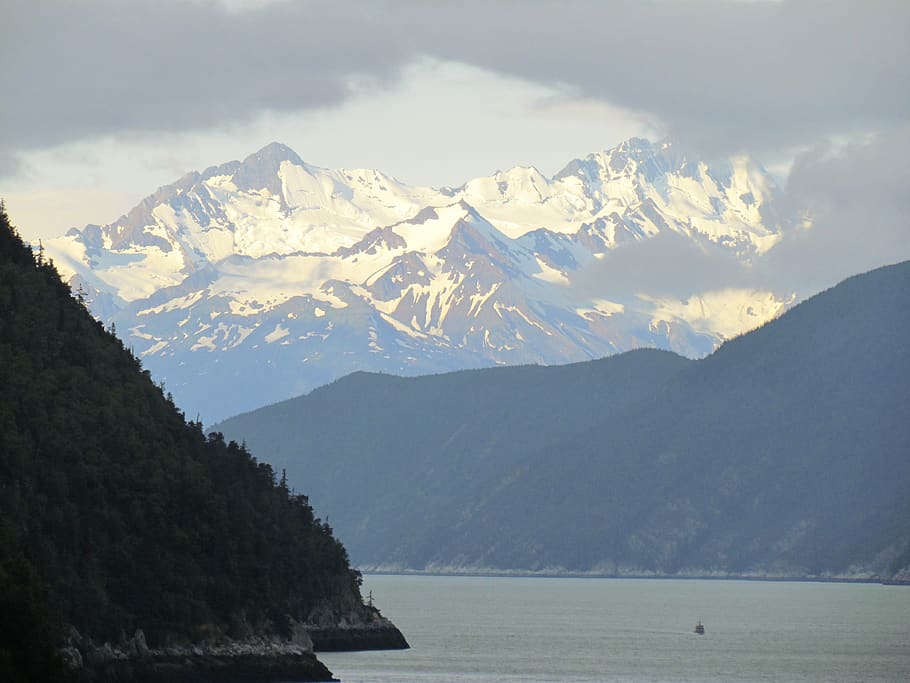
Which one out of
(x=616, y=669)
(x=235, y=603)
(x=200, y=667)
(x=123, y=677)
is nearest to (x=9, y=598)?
(x=123, y=677)

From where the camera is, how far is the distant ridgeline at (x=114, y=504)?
14538cm

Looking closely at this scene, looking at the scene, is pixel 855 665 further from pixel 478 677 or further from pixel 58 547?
pixel 58 547

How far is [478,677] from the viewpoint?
175125 millimetres

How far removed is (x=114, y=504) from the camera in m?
156

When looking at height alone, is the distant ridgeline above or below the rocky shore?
above

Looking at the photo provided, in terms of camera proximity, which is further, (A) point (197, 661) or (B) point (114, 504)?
(B) point (114, 504)

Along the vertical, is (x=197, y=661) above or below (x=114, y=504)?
below

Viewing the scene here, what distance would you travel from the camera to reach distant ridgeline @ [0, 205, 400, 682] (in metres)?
145

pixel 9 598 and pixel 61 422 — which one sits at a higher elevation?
pixel 61 422

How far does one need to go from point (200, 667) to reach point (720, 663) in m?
67.1

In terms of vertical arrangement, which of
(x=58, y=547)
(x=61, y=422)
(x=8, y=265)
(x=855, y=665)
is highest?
(x=8, y=265)

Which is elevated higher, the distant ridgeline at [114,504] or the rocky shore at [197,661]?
the distant ridgeline at [114,504]

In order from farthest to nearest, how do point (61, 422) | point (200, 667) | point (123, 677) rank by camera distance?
1. point (61, 422)
2. point (200, 667)
3. point (123, 677)

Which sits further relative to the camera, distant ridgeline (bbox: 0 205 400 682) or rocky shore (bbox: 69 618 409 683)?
distant ridgeline (bbox: 0 205 400 682)
